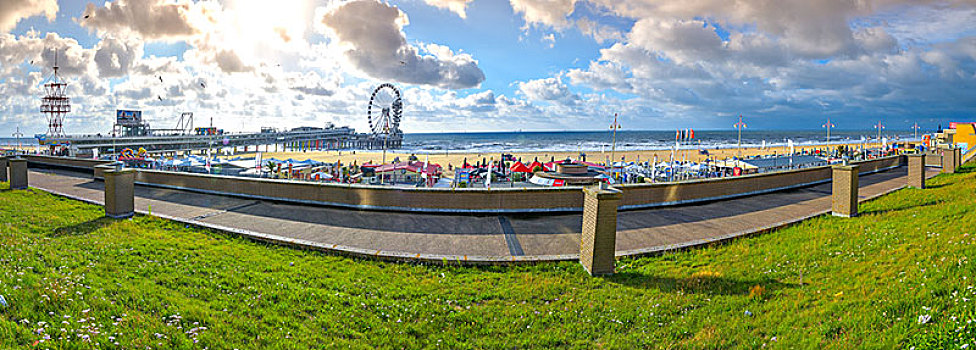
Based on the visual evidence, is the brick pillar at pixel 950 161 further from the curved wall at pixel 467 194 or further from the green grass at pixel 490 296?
the green grass at pixel 490 296

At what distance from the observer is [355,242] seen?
30.1 ft

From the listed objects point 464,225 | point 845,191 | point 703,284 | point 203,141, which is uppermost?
point 203,141

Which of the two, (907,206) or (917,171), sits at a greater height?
(917,171)

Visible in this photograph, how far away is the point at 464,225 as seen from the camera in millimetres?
10875

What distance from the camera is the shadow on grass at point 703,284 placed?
6.16 m

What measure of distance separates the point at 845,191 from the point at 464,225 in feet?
30.1

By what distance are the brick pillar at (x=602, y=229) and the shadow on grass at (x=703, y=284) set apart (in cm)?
26

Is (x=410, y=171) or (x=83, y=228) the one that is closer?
(x=83, y=228)

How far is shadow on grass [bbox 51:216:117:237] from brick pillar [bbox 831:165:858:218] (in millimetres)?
16584

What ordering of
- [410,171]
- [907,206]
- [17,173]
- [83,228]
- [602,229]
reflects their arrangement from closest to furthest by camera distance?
[602,229], [83,228], [907,206], [17,173], [410,171]

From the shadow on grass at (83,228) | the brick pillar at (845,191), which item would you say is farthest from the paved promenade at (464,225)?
the shadow on grass at (83,228)

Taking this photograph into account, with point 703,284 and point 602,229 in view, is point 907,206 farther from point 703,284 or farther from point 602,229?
point 602,229

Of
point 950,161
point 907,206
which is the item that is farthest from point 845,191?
point 950,161

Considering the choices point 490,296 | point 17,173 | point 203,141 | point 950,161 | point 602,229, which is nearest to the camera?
point 490,296
